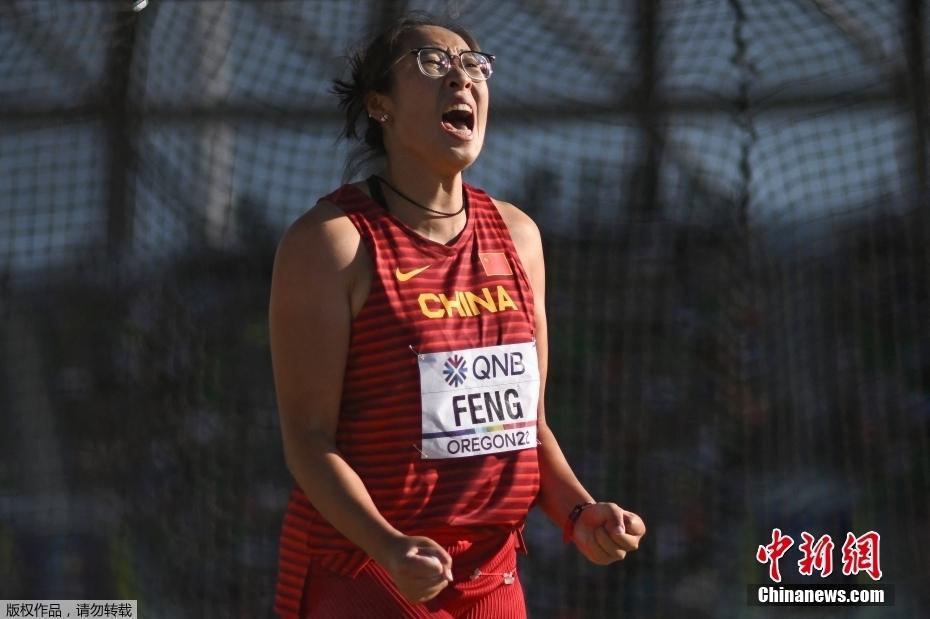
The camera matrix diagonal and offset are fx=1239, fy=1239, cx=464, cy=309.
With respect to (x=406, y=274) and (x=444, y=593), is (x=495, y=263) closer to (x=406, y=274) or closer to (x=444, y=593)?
(x=406, y=274)

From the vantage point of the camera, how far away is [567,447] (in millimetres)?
3811

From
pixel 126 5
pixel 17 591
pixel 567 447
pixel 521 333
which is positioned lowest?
pixel 17 591

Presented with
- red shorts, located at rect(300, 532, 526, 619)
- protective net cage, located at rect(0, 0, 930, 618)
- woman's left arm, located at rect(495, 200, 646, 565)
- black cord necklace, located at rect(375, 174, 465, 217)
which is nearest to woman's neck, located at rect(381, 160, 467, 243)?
black cord necklace, located at rect(375, 174, 465, 217)

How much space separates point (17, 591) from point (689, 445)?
6.81 ft

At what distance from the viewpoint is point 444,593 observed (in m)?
1.84

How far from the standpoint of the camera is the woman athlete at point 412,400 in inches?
71.8

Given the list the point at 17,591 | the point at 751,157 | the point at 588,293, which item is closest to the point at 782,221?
the point at 751,157

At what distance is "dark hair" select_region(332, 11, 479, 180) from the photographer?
6.79 ft

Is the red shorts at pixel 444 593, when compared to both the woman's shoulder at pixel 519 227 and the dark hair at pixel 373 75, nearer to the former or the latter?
the woman's shoulder at pixel 519 227

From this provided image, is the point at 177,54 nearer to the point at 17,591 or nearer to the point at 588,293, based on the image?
the point at 588,293

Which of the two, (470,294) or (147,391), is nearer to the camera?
(470,294)

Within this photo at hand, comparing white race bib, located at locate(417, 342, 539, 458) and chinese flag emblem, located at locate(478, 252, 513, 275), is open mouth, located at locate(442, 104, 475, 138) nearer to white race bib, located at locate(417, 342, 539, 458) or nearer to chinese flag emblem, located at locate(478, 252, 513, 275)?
chinese flag emblem, located at locate(478, 252, 513, 275)

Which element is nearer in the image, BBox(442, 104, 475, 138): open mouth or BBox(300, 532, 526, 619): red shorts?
BBox(300, 532, 526, 619): red shorts

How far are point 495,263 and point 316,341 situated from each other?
1.08ft
